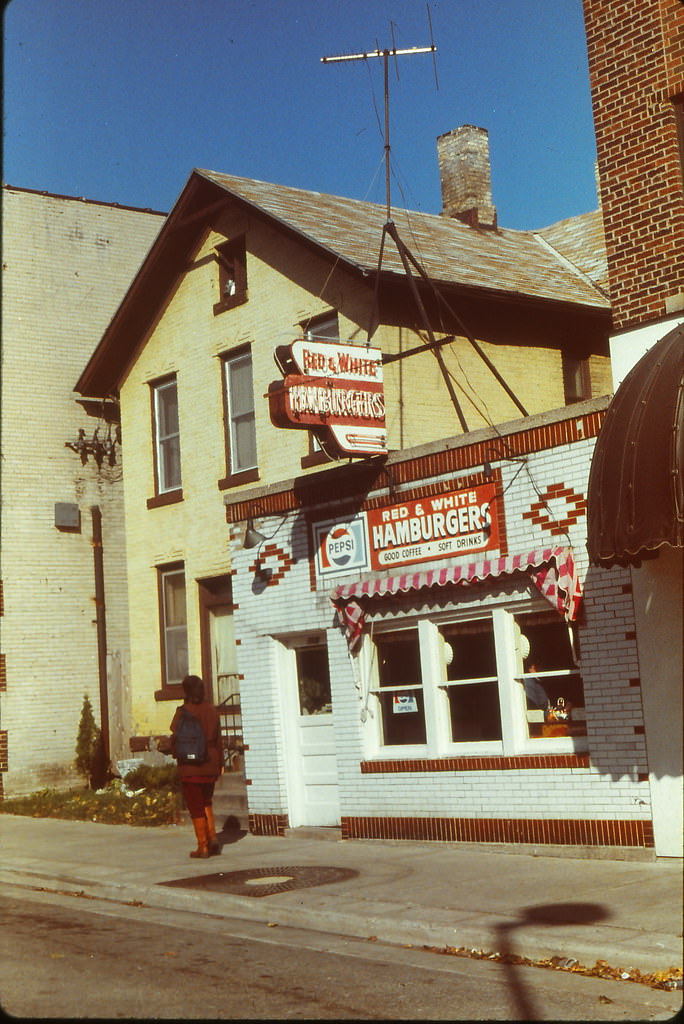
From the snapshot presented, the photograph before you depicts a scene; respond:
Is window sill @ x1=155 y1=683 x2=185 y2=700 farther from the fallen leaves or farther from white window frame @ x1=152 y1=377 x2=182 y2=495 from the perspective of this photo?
the fallen leaves

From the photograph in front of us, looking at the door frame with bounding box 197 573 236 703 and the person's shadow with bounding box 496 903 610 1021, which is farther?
the door frame with bounding box 197 573 236 703

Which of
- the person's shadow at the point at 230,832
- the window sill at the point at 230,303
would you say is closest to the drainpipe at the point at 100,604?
the window sill at the point at 230,303

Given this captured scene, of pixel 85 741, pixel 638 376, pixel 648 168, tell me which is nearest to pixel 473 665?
pixel 638 376

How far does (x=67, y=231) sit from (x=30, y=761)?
9888 millimetres

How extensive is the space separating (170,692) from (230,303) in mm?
6338

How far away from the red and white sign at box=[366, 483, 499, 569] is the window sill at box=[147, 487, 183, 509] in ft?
23.9

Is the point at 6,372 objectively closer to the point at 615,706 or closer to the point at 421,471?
the point at 421,471

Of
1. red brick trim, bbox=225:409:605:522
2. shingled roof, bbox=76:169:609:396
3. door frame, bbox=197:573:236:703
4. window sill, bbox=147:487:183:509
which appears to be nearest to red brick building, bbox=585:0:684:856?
red brick trim, bbox=225:409:605:522

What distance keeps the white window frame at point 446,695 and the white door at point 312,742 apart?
95 cm

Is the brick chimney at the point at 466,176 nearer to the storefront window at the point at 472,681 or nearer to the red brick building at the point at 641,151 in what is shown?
the red brick building at the point at 641,151

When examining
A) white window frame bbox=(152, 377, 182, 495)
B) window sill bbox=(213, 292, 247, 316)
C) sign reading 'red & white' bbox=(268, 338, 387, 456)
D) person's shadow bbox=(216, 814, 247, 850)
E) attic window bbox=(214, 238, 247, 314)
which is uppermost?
attic window bbox=(214, 238, 247, 314)

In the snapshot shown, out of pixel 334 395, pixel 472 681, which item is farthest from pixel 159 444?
pixel 472 681

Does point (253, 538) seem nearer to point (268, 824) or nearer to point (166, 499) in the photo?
point (268, 824)

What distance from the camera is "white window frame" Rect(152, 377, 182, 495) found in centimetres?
2123
